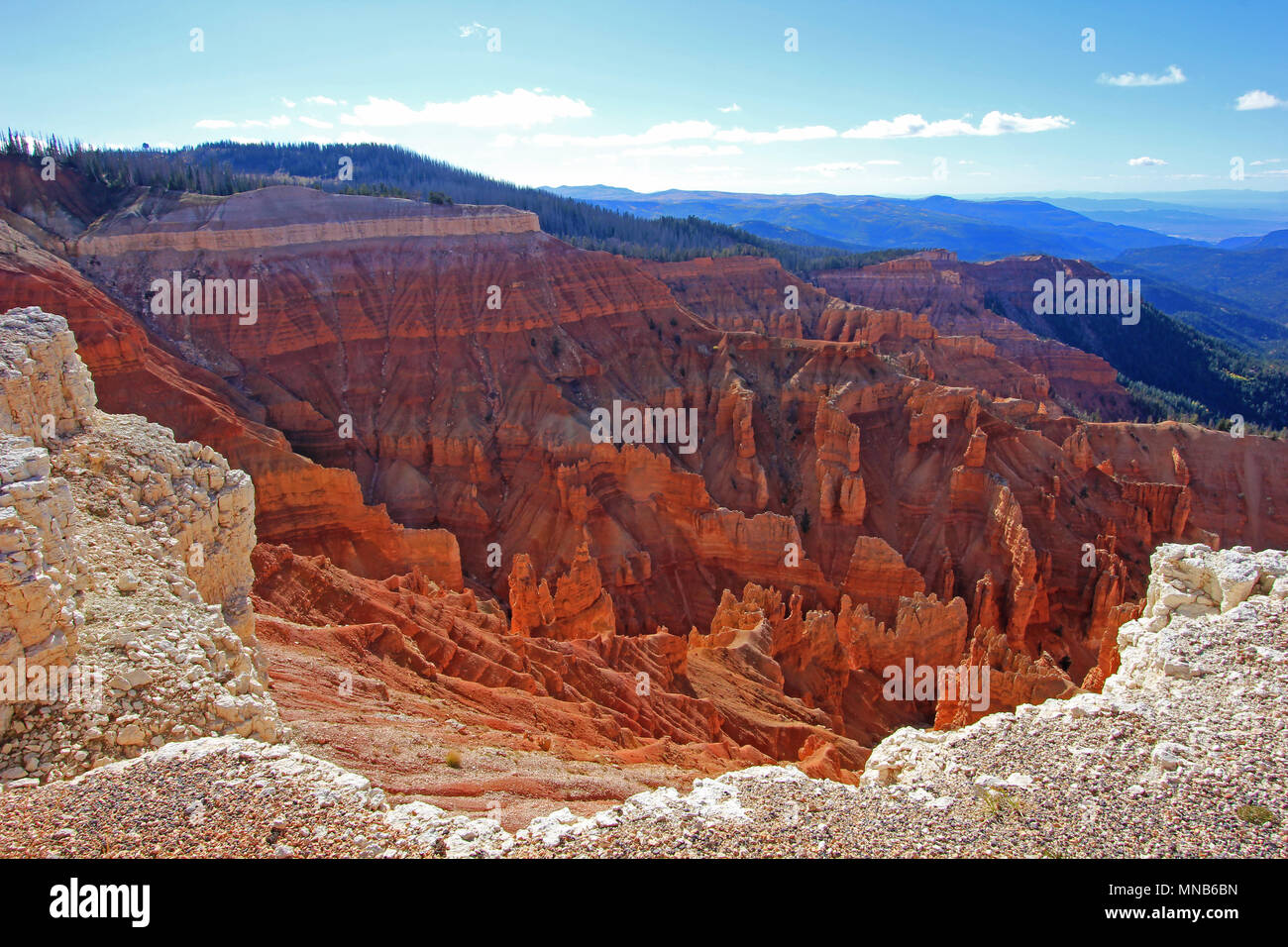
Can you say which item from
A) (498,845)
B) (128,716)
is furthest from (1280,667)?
(128,716)

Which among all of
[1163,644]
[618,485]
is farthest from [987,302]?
[1163,644]

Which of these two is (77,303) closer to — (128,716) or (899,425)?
(128,716)

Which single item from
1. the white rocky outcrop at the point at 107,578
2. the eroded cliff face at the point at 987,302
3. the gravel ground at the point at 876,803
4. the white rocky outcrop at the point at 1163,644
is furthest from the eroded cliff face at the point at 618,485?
the eroded cliff face at the point at 987,302

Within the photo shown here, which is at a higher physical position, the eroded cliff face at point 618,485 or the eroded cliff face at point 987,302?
the eroded cliff face at point 987,302

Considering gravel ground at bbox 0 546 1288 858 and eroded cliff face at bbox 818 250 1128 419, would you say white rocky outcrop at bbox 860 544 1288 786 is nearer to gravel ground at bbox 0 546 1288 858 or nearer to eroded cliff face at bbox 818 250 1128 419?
gravel ground at bbox 0 546 1288 858

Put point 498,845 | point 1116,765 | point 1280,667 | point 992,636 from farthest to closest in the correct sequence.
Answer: point 992,636
point 1280,667
point 1116,765
point 498,845

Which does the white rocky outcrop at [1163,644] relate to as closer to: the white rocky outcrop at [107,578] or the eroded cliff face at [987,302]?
the white rocky outcrop at [107,578]

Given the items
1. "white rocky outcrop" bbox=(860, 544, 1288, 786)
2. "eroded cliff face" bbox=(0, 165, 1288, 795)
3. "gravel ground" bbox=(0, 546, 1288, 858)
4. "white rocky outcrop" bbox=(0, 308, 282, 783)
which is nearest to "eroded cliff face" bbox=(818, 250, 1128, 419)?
"eroded cliff face" bbox=(0, 165, 1288, 795)
